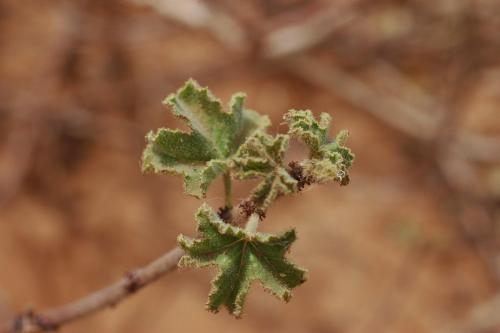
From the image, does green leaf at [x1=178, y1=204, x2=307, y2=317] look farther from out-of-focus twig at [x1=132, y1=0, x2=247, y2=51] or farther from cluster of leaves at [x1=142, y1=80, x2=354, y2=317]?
out-of-focus twig at [x1=132, y1=0, x2=247, y2=51]

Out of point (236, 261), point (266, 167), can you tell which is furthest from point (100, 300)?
point (266, 167)

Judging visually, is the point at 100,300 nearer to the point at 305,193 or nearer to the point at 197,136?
the point at 197,136

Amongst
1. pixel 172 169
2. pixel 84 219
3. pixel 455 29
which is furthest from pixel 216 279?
pixel 455 29

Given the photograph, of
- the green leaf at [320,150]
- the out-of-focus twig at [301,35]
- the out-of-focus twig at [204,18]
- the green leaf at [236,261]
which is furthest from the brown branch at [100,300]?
the out-of-focus twig at [301,35]

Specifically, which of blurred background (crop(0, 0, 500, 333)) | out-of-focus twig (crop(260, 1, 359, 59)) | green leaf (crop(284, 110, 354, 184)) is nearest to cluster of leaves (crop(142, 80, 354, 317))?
green leaf (crop(284, 110, 354, 184))

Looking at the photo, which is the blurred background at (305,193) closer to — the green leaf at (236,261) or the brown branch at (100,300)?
the brown branch at (100,300)

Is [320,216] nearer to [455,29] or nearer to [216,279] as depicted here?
[455,29]
